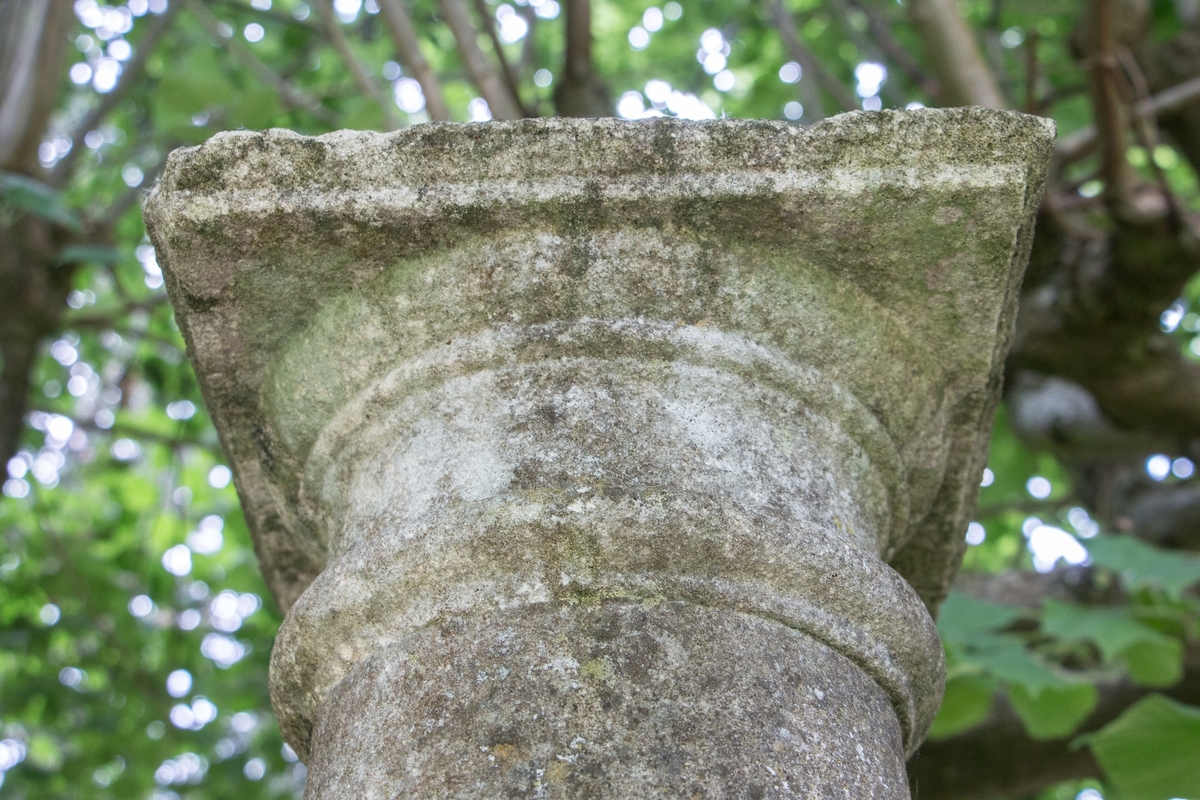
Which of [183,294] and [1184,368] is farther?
[1184,368]

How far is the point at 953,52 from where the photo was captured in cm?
347

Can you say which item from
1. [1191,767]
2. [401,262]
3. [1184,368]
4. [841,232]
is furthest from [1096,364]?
[401,262]

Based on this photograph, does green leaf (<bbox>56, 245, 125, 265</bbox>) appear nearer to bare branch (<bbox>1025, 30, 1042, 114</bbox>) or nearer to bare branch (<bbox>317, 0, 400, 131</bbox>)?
bare branch (<bbox>317, 0, 400, 131</bbox>)

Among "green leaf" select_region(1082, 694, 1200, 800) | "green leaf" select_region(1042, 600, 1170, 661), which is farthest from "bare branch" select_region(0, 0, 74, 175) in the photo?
"green leaf" select_region(1082, 694, 1200, 800)

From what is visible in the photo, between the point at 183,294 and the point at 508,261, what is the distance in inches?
16.8

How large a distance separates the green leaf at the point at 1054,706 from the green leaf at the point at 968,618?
248 millimetres

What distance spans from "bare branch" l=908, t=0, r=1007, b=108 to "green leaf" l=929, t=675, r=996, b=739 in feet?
5.31

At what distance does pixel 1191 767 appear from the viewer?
2.39 metres

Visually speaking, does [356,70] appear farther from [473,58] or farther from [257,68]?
[257,68]

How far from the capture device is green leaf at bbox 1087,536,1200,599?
277 centimetres

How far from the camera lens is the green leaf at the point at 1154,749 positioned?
237 centimetres

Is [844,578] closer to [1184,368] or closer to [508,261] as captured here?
[508,261]

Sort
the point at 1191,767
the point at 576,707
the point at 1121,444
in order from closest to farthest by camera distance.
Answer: the point at 576,707 → the point at 1191,767 → the point at 1121,444

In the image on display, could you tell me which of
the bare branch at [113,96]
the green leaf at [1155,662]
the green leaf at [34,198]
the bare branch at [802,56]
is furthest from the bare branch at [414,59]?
the green leaf at [1155,662]
